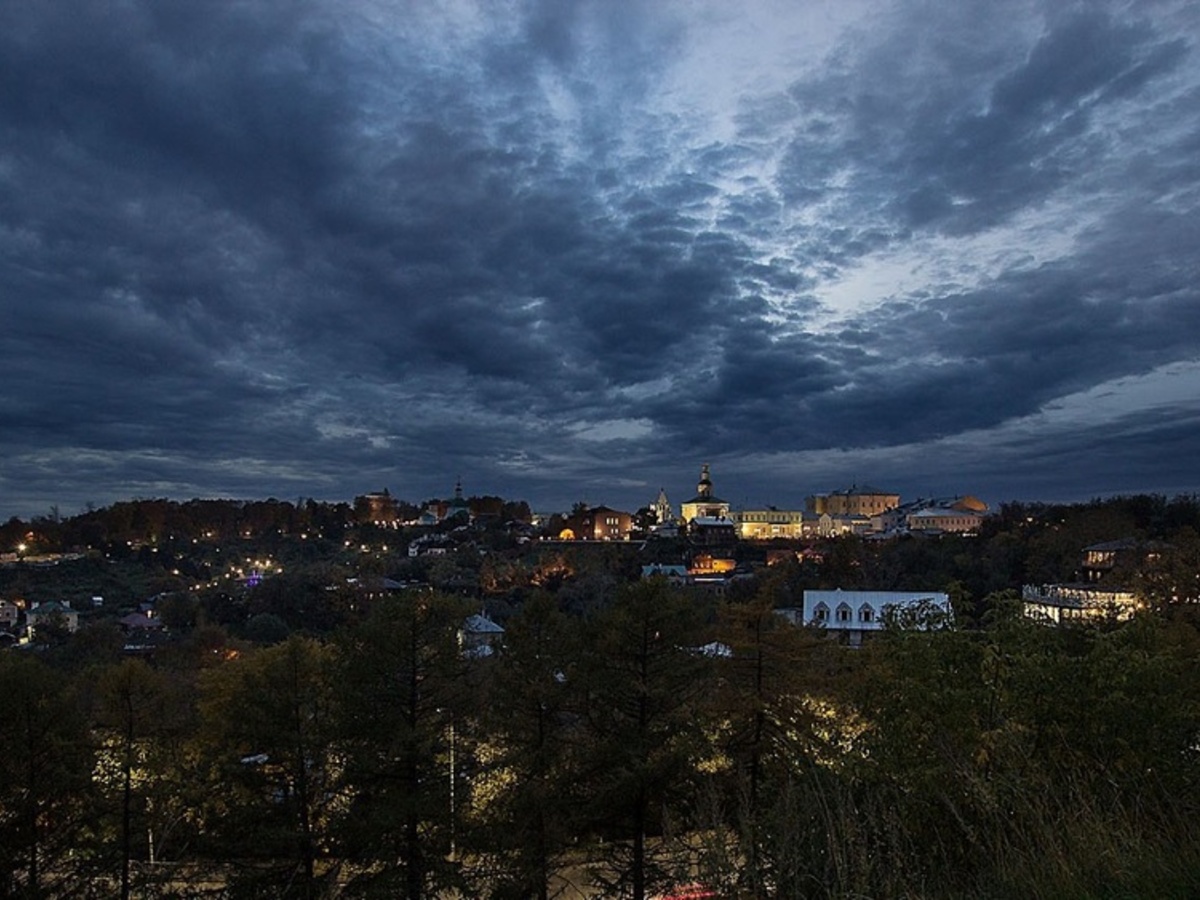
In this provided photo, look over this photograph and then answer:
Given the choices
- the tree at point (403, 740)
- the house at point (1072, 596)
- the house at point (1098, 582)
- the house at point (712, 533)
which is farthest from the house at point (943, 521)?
the tree at point (403, 740)

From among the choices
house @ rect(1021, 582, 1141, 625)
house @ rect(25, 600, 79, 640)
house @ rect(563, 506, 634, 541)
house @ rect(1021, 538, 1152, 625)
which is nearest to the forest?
house @ rect(1021, 582, 1141, 625)

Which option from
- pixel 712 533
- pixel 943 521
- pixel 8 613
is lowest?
pixel 8 613

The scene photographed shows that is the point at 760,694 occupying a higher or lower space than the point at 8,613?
higher

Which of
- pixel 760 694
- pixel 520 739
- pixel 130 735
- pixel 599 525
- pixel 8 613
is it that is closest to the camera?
pixel 520 739

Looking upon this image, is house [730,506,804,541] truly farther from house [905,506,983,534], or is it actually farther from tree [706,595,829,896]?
tree [706,595,829,896]

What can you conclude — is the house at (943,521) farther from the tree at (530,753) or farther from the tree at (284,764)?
the tree at (284,764)

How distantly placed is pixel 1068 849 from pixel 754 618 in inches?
551

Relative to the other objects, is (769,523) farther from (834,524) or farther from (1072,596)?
(1072,596)

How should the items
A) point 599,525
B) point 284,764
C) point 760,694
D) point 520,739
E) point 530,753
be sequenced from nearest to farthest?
1. point 284,764
2. point 530,753
3. point 520,739
4. point 760,694
5. point 599,525

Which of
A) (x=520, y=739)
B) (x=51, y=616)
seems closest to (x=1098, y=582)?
(x=520, y=739)

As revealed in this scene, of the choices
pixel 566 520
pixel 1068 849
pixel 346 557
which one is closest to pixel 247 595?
pixel 346 557

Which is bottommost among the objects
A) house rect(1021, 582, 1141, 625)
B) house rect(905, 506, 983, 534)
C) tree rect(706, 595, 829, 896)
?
house rect(1021, 582, 1141, 625)

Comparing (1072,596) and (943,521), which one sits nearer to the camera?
(1072,596)

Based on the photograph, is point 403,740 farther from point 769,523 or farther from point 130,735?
point 769,523
